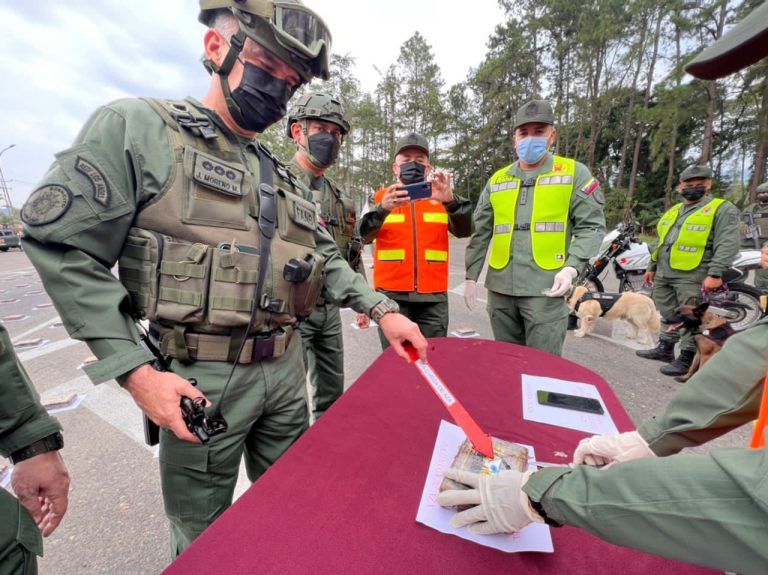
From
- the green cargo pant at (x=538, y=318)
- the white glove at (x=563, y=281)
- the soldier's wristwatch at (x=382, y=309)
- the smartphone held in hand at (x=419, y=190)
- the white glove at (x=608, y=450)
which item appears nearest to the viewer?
the white glove at (x=608, y=450)

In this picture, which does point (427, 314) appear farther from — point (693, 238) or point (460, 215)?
point (693, 238)

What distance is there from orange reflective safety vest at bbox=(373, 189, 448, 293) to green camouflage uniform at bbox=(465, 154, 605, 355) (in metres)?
0.42

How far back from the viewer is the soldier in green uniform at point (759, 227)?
13.4ft

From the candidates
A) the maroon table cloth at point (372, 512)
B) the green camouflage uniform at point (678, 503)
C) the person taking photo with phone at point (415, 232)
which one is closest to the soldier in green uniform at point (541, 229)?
the person taking photo with phone at point (415, 232)

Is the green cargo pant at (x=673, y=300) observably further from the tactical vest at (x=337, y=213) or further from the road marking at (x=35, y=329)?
the road marking at (x=35, y=329)

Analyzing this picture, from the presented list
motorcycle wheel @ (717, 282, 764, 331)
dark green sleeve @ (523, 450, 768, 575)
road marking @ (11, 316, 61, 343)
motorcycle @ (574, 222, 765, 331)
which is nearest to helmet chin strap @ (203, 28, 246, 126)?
dark green sleeve @ (523, 450, 768, 575)

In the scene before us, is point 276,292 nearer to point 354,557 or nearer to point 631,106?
point 354,557

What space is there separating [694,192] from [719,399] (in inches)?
169

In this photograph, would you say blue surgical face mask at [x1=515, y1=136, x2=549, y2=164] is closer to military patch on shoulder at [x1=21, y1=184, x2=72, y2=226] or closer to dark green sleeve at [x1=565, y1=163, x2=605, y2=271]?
dark green sleeve at [x1=565, y1=163, x2=605, y2=271]

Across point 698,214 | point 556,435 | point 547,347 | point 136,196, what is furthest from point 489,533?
point 698,214

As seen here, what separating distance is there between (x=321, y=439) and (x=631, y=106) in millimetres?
24223

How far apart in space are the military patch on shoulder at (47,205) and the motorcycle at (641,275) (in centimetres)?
392

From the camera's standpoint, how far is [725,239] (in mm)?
3607

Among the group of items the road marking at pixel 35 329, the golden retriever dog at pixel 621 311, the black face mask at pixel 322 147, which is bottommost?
the road marking at pixel 35 329
